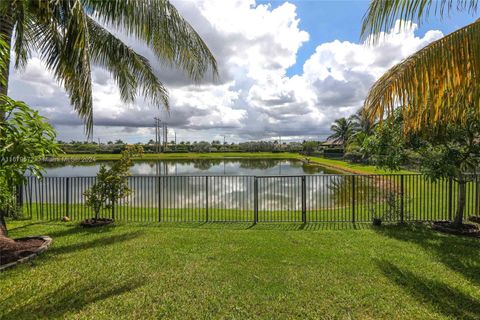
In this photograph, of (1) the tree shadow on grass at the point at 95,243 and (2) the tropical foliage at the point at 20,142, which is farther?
(1) the tree shadow on grass at the point at 95,243

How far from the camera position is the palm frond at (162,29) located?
4.82 meters

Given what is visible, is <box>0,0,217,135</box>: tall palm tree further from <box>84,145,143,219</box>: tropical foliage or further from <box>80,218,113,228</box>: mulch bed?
Result: <box>80,218,113,228</box>: mulch bed

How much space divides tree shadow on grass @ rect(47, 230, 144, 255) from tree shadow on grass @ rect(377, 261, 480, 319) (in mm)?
4806

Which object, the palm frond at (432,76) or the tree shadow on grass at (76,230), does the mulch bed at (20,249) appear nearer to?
the tree shadow on grass at (76,230)

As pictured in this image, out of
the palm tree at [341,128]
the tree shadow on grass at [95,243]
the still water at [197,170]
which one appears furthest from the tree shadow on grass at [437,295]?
the palm tree at [341,128]

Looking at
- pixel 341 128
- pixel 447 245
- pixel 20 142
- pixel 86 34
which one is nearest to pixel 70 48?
pixel 86 34

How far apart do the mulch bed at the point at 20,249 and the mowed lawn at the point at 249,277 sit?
17 cm

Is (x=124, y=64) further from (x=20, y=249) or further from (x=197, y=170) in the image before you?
(x=197, y=170)

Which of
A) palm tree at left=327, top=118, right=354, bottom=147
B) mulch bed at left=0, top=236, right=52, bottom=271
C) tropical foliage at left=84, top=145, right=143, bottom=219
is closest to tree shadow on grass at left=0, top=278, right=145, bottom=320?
mulch bed at left=0, top=236, right=52, bottom=271

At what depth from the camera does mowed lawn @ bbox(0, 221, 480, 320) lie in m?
3.02

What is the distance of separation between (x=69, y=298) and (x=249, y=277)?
86.8 inches

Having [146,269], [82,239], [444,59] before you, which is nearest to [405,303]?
[444,59]

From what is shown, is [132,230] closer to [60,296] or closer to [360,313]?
[60,296]

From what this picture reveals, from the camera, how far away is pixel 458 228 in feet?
20.0
